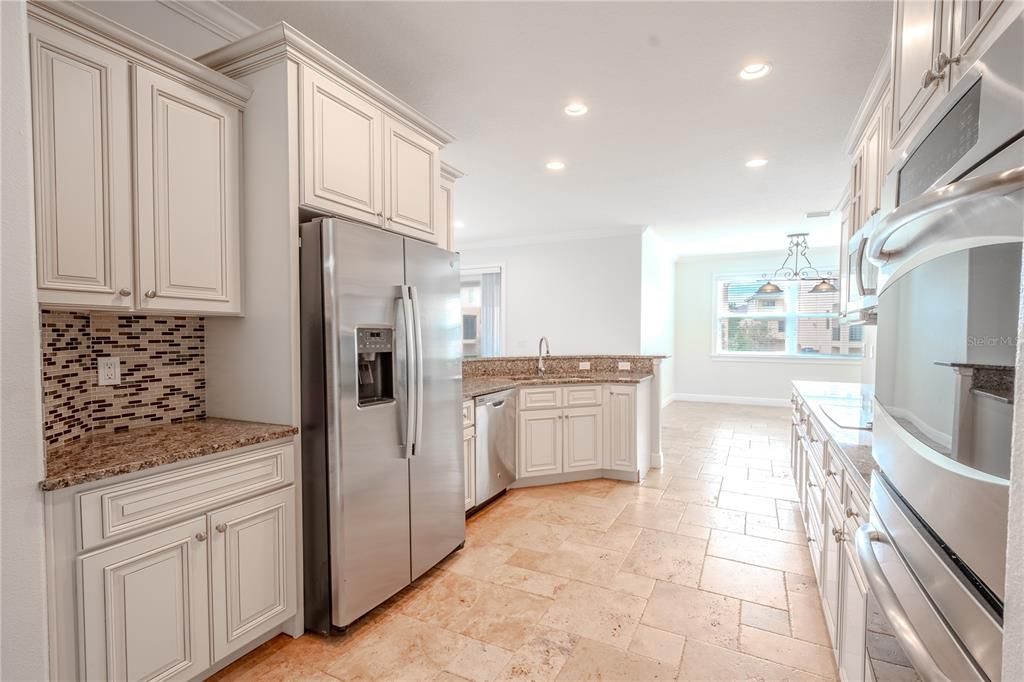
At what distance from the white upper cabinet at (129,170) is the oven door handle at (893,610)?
228cm

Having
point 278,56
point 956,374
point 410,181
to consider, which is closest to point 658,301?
point 410,181

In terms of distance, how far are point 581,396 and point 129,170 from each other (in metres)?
3.32

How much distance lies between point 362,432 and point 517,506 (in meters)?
1.88

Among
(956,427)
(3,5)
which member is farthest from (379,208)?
(956,427)

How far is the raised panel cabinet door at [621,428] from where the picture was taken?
4.07 m

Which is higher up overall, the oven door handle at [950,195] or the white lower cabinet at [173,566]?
the oven door handle at [950,195]

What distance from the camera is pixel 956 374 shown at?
66 centimetres

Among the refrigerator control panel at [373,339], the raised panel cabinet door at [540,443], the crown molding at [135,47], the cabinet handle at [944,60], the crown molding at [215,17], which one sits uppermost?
the crown molding at [215,17]

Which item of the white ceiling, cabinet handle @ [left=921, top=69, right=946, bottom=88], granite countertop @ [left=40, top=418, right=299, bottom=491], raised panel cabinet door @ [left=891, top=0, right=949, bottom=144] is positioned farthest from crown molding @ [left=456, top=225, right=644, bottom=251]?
cabinet handle @ [left=921, top=69, right=946, bottom=88]

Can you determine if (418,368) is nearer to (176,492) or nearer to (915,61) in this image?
(176,492)

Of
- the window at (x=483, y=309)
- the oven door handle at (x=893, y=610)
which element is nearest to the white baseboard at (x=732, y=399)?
the window at (x=483, y=309)

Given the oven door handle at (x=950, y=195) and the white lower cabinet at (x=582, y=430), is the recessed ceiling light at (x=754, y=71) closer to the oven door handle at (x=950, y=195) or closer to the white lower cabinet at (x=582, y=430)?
the oven door handle at (x=950, y=195)

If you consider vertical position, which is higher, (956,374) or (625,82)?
(625,82)

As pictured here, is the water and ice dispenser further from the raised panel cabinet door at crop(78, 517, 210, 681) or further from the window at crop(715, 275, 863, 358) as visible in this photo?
the window at crop(715, 275, 863, 358)
